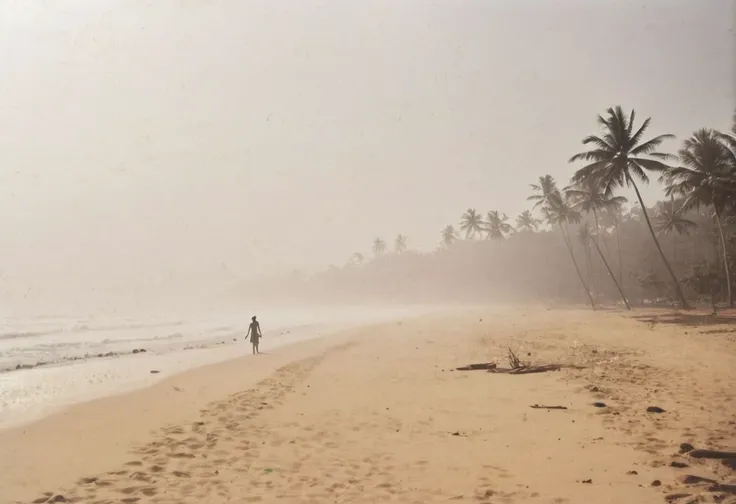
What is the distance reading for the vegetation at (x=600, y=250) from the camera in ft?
98.4

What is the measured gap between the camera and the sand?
16.8ft

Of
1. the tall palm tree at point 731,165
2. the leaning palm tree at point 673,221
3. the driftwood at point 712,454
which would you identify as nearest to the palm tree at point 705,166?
the tall palm tree at point 731,165

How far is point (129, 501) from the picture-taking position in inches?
196

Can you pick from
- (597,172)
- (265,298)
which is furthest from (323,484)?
(265,298)

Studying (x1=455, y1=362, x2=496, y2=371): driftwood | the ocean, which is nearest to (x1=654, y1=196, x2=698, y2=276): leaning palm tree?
(x1=455, y1=362, x2=496, y2=371): driftwood

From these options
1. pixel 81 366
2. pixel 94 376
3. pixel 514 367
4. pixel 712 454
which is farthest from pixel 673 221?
pixel 81 366

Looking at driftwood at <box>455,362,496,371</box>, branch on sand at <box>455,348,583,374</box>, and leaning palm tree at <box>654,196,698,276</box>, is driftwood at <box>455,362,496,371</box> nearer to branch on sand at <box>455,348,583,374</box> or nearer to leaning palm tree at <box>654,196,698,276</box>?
branch on sand at <box>455,348,583,374</box>

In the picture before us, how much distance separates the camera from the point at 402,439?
281 inches

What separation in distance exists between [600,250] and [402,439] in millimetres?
61792

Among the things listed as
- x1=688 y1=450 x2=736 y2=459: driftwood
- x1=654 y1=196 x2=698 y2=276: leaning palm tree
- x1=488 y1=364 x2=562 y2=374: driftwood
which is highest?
x1=654 y1=196 x2=698 y2=276: leaning palm tree

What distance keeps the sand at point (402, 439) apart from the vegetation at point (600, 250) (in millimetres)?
20964

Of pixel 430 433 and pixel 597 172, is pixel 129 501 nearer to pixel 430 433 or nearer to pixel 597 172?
pixel 430 433

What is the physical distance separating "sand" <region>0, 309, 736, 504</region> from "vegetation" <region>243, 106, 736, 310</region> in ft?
68.8

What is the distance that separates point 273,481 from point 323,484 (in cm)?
65
